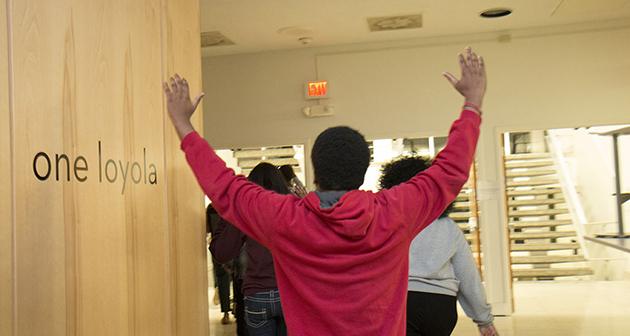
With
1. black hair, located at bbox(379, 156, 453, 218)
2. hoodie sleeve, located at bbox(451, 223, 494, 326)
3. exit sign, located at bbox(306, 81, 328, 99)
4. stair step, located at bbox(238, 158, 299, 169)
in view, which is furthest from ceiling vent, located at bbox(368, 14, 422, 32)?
stair step, located at bbox(238, 158, 299, 169)

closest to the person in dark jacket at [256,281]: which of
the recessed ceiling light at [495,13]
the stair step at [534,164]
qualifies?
the recessed ceiling light at [495,13]

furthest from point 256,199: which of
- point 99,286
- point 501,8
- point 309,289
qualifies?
point 501,8

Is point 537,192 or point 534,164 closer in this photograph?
point 537,192

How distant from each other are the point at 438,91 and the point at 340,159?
5413 mm

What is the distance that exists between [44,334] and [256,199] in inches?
26.2

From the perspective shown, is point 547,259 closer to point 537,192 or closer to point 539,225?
point 539,225

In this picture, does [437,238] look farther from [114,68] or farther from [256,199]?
[114,68]

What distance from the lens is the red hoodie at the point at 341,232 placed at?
152 cm

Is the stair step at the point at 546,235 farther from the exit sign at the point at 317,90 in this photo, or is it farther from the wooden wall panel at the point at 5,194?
the wooden wall panel at the point at 5,194

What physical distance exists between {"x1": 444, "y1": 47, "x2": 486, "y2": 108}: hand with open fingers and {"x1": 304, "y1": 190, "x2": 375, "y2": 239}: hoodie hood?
1.40ft

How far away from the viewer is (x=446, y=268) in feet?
8.25

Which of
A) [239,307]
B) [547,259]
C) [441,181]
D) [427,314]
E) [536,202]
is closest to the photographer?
[441,181]

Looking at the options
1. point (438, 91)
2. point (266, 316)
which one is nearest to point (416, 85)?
point (438, 91)

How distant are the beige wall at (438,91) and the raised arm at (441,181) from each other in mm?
5226
